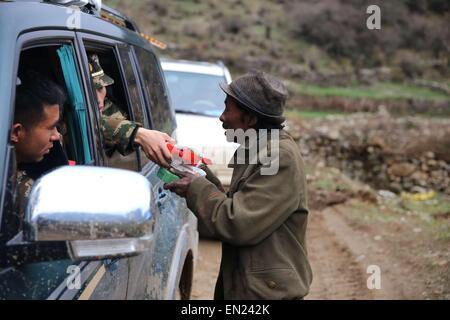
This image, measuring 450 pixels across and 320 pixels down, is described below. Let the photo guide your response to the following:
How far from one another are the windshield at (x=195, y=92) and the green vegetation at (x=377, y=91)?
17.2 meters

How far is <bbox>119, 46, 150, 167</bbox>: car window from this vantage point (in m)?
2.96

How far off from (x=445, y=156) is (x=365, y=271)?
434 inches

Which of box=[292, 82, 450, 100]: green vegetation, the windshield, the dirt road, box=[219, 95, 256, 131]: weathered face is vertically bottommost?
box=[292, 82, 450, 100]: green vegetation

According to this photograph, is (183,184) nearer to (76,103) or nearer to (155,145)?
(155,145)

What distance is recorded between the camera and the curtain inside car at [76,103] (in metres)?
2.21

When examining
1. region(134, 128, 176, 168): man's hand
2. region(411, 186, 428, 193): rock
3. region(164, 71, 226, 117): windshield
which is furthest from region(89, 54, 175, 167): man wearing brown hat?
region(411, 186, 428, 193): rock

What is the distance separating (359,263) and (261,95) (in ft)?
16.4

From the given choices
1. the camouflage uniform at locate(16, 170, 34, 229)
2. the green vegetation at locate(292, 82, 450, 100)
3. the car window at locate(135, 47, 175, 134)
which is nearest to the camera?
the camouflage uniform at locate(16, 170, 34, 229)

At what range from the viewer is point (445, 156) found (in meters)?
16.3

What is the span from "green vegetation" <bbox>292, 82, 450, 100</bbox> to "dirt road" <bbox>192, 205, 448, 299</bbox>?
1752 centimetres

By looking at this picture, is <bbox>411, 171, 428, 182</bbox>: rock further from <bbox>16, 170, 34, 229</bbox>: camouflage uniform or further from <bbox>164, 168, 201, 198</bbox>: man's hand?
<bbox>16, 170, 34, 229</bbox>: camouflage uniform
